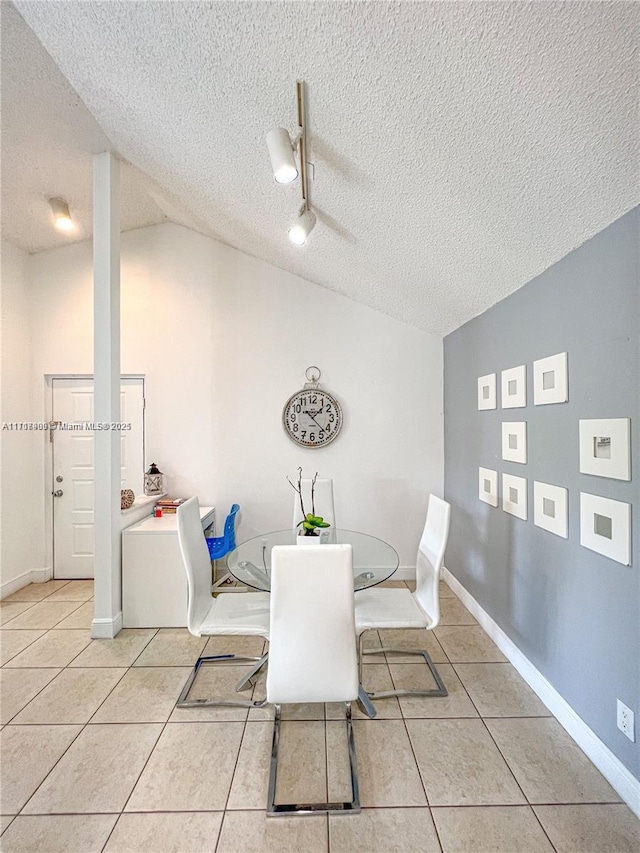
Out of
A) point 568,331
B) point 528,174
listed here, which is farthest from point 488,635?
point 528,174

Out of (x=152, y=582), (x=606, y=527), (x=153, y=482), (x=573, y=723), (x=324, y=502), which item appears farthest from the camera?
(x=153, y=482)

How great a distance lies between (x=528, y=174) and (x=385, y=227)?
35.3 inches

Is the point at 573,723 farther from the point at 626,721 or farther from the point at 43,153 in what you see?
the point at 43,153

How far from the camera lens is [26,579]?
144 inches

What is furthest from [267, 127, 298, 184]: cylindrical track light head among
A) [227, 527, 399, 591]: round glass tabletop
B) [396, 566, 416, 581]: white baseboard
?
[396, 566, 416, 581]: white baseboard

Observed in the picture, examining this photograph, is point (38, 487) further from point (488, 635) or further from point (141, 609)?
point (488, 635)

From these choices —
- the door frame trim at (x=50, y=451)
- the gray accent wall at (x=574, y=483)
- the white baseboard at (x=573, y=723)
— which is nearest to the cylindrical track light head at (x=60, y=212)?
the door frame trim at (x=50, y=451)

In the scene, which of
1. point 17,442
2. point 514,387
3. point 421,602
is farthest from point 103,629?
point 514,387

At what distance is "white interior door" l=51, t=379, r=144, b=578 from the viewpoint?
3779 mm

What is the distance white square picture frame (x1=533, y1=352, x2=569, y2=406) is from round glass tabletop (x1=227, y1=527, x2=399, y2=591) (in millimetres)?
1152

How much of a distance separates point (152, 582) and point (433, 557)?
1.97 metres

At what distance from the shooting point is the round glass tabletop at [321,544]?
6.71 feet

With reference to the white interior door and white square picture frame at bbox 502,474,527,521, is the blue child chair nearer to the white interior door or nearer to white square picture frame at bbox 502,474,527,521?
the white interior door

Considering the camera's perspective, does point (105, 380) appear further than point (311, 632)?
Yes
